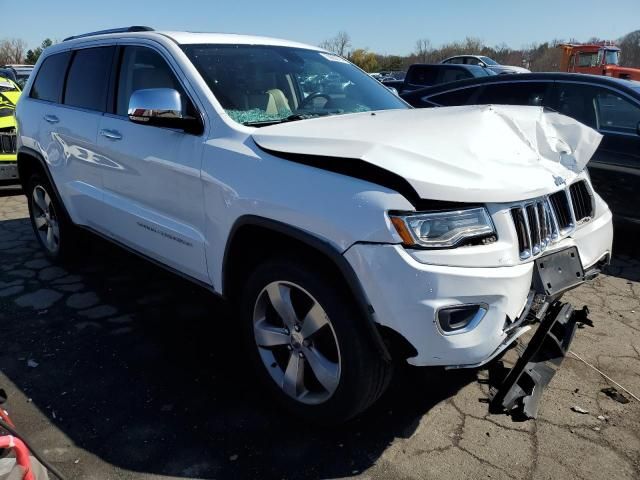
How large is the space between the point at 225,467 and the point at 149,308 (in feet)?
5.96

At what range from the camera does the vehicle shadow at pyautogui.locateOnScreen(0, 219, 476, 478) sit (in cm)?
234

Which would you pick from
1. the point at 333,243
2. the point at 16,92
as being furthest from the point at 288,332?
the point at 16,92

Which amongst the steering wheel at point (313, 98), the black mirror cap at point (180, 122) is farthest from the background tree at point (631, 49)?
the black mirror cap at point (180, 122)

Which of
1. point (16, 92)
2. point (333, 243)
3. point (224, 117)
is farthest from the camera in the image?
point (16, 92)

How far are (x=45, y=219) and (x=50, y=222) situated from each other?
124 millimetres

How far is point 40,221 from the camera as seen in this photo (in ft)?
15.8

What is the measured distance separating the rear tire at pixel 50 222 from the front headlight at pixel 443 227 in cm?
331

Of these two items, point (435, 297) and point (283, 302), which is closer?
point (435, 297)

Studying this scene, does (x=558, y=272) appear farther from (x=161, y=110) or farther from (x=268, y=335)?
(x=161, y=110)

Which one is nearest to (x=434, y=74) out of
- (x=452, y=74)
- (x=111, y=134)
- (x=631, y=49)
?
(x=452, y=74)

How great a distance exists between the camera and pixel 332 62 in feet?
12.3

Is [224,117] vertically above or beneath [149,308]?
above

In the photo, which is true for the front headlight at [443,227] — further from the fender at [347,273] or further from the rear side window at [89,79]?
the rear side window at [89,79]

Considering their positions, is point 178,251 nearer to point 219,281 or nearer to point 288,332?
point 219,281
